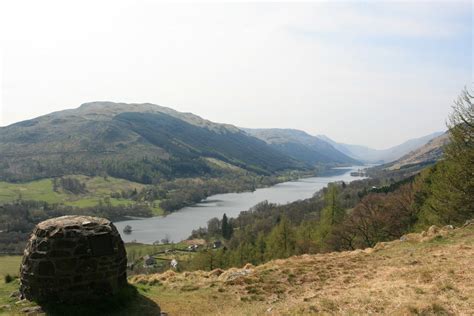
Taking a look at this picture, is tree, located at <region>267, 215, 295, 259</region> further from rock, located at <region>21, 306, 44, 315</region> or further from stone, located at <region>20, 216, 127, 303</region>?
rock, located at <region>21, 306, 44, 315</region>

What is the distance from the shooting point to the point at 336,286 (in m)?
17.8

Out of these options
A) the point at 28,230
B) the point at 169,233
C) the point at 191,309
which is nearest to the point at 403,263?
the point at 191,309

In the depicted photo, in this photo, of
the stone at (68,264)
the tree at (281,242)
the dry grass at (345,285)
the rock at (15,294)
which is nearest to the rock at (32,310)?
the stone at (68,264)

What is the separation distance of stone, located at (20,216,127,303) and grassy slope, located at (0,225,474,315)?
3.80ft

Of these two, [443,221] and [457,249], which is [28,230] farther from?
[457,249]

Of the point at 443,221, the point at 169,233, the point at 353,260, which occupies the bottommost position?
the point at 169,233

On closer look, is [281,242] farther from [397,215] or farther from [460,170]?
[460,170]

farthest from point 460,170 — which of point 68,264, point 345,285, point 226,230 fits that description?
point 226,230

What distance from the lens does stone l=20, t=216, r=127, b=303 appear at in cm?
1517

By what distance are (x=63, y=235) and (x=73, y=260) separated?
3.65 feet

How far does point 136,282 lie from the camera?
21.0 meters

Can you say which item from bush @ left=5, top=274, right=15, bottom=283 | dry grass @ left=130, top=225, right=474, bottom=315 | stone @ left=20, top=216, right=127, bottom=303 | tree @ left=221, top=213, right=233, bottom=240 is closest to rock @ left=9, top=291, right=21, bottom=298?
stone @ left=20, top=216, right=127, bottom=303

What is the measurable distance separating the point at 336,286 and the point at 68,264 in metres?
11.9

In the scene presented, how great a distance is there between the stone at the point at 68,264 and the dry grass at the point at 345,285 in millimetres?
3089
